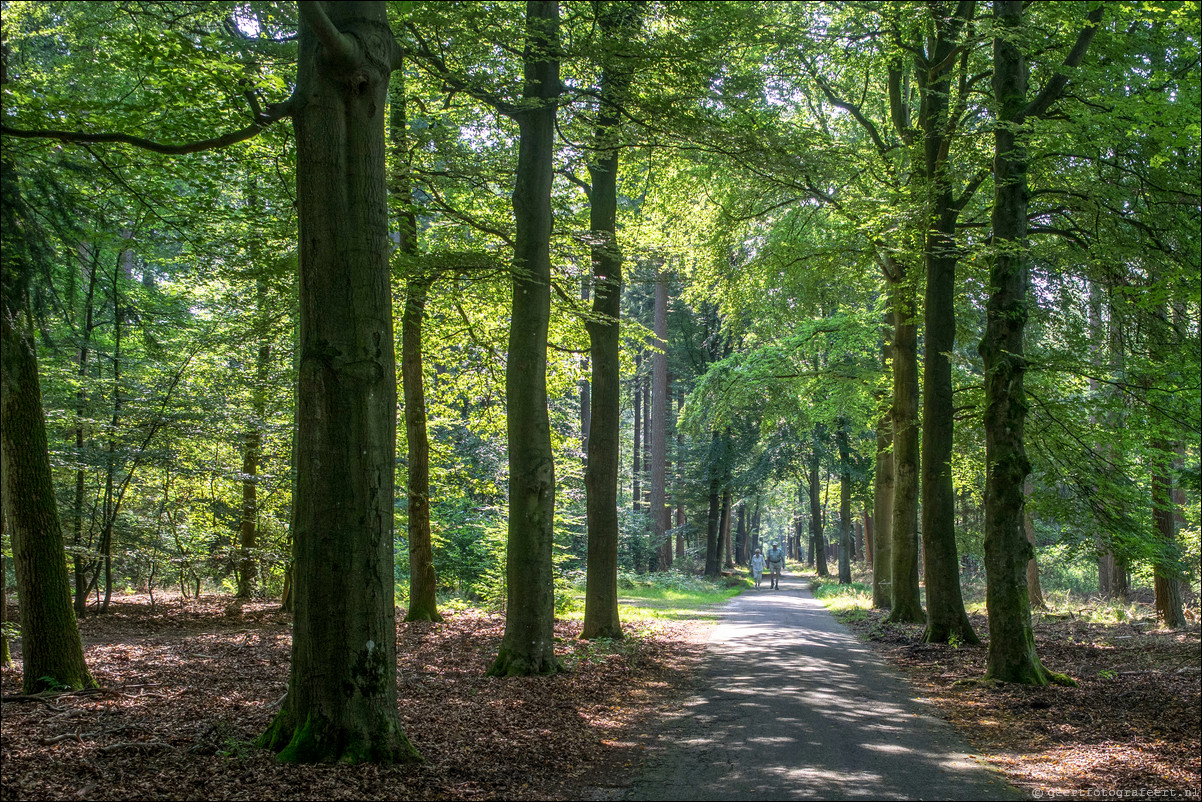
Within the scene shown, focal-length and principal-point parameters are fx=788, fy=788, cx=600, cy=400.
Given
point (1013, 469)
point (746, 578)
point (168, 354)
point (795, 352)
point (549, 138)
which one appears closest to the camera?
Result: point (1013, 469)

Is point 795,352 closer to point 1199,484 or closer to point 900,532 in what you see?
point 900,532

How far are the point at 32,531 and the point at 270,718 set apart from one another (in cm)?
273

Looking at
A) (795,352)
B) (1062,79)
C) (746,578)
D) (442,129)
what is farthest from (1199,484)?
(746,578)

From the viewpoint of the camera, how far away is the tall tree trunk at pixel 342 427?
17.5 feet

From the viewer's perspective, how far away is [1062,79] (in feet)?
30.9

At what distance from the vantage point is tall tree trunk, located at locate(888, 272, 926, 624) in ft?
50.0

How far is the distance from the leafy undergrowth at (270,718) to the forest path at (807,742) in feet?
1.74

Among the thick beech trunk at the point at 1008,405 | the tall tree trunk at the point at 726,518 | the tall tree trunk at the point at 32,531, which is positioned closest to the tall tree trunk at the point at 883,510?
the thick beech trunk at the point at 1008,405

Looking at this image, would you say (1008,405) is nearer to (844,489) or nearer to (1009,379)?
(1009,379)

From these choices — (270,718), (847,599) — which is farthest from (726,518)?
(270,718)

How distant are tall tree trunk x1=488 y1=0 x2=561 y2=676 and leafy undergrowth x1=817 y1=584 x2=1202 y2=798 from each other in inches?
178

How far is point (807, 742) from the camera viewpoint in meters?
6.41

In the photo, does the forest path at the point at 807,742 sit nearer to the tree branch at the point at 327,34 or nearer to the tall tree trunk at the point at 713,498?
the tree branch at the point at 327,34

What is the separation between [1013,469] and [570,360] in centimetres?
Answer: 824
